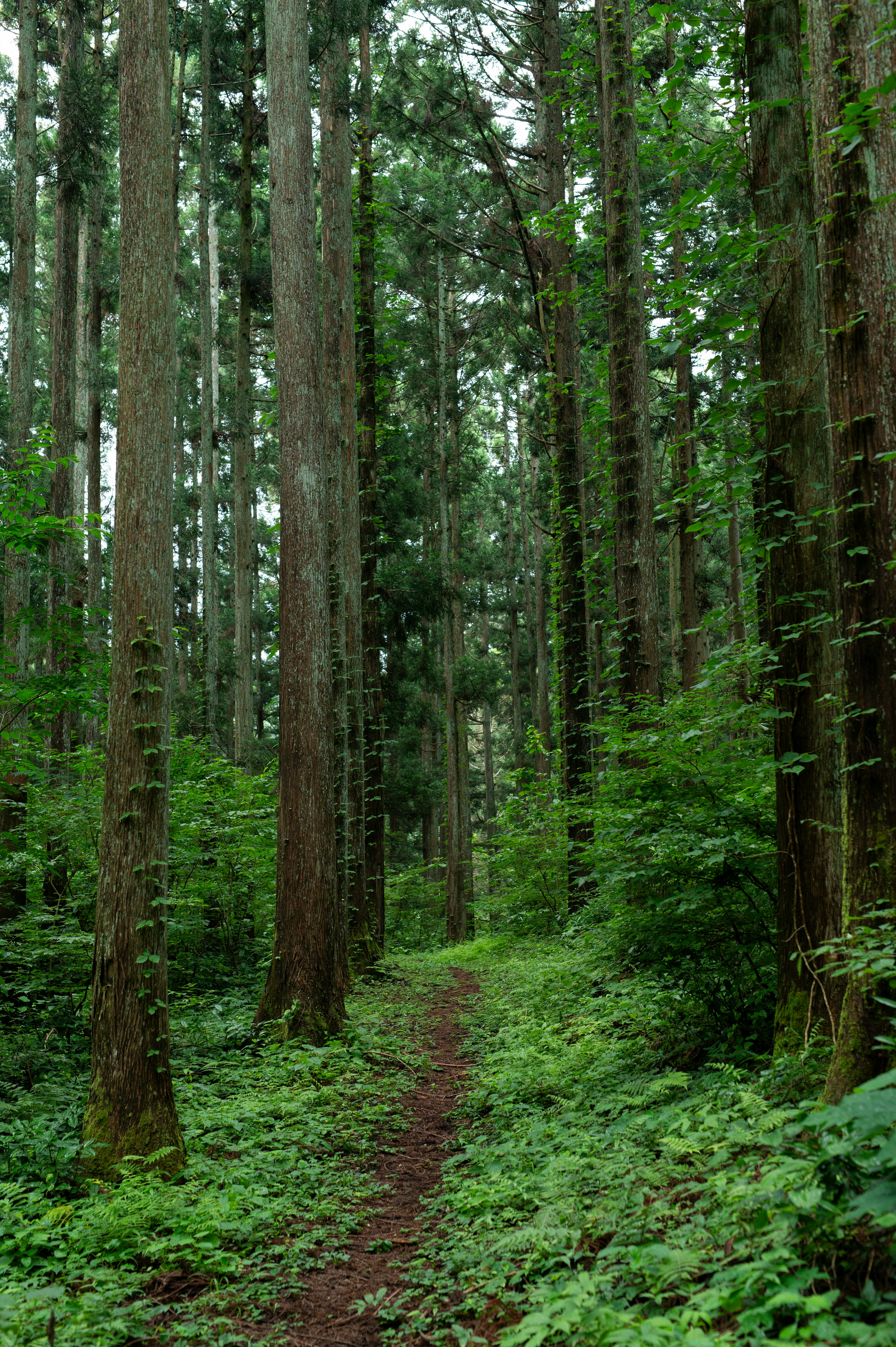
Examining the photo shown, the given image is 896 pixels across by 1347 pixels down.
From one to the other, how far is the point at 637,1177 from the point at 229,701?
29.2m

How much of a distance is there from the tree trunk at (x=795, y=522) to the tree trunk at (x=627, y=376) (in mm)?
3807

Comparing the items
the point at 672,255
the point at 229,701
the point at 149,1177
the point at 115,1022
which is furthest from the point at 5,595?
the point at 229,701

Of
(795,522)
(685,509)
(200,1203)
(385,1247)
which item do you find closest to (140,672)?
(200,1203)

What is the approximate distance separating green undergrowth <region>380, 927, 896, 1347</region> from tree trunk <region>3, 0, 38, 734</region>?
8727mm

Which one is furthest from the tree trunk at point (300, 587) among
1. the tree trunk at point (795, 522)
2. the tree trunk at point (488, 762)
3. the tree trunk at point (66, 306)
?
the tree trunk at point (488, 762)

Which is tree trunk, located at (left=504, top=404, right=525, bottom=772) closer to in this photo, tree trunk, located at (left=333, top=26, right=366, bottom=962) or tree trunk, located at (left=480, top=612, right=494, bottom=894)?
tree trunk, located at (left=480, top=612, right=494, bottom=894)

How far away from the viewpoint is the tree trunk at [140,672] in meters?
4.66

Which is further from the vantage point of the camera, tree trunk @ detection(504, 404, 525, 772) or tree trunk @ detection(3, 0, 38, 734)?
tree trunk @ detection(504, 404, 525, 772)

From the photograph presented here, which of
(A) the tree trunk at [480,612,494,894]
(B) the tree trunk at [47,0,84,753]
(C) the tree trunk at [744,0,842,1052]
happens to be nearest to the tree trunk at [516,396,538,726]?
(A) the tree trunk at [480,612,494,894]

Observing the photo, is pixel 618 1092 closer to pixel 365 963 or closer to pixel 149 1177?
pixel 149 1177

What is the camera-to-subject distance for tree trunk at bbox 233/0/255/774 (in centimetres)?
1519

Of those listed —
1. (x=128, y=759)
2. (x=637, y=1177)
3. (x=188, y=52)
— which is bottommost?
(x=637, y=1177)

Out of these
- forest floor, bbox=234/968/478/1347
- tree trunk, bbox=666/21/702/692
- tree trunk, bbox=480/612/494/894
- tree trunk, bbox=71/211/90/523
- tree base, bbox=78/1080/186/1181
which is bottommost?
forest floor, bbox=234/968/478/1347

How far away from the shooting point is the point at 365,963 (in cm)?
1259
